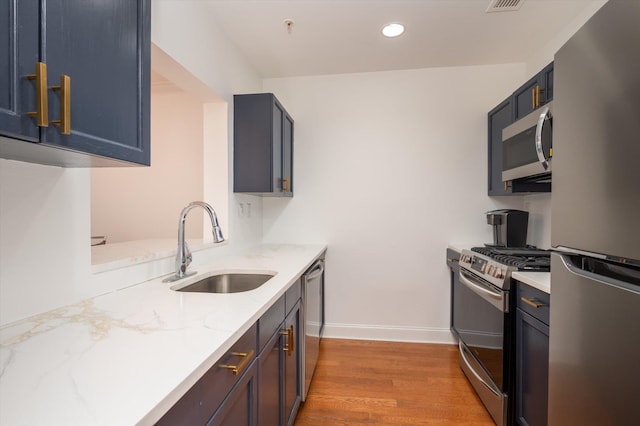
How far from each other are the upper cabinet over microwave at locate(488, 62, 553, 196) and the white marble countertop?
169 cm

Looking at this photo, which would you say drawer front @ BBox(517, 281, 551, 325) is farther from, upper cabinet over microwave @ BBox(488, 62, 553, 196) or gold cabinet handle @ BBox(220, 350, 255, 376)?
gold cabinet handle @ BBox(220, 350, 255, 376)

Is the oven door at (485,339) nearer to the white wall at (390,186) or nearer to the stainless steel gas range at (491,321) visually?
the stainless steel gas range at (491,321)

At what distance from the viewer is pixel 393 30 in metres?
2.25

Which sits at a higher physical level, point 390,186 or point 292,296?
point 390,186

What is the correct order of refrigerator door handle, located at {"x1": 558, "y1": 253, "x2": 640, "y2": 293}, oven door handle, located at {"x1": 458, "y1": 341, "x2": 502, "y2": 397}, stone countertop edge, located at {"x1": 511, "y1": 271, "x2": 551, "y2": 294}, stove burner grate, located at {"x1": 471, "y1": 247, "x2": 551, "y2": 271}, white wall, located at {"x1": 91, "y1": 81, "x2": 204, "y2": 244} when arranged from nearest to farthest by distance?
refrigerator door handle, located at {"x1": 558, "y1": 253, "x2": 640, "y2": 293} → stone countertop edge, located at {"x1": 511, "y1": 271, "x2": 551, "y2": 294} → stove burner grate, located at {"x1": 471, "y1": 247, "x2": 551, "y2": 271} → oven door handle, located at {"x1": 458, "y1": 341, "x2": 502, "y2": 397} → white wall, located at {"x1": 91, "y1": 81, "x2": 204, "y2": 244}

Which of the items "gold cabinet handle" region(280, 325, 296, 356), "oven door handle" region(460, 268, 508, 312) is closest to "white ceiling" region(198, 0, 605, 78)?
"oven door handle" region(460, 268, 508, 312)

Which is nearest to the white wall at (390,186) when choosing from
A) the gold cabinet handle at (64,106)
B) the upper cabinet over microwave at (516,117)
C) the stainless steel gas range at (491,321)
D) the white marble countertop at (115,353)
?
the upper cabinet over microwave at (516,117)

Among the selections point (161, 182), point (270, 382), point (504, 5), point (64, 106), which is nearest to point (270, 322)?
point (270, 382)

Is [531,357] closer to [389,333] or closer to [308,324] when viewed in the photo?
[308,324]

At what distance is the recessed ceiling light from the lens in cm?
220

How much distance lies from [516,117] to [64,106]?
8.41 feet

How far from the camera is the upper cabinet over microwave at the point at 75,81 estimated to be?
2.05ft

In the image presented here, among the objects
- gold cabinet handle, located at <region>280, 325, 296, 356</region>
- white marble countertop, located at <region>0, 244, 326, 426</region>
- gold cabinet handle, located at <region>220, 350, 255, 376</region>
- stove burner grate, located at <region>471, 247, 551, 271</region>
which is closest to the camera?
white marble countertop, located at <region>0, 244, 326, 426</region>

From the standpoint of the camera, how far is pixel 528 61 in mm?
2689
